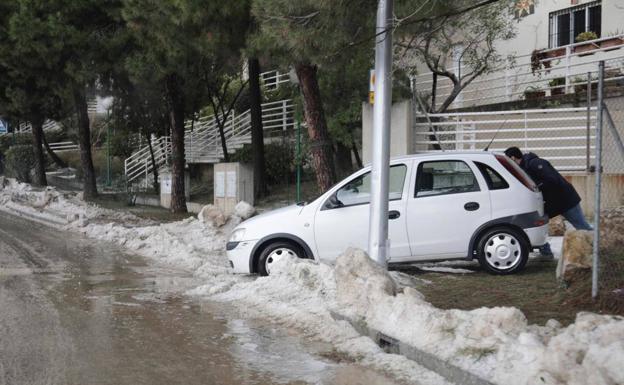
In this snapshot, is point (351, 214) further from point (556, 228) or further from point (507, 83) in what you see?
point (507, 83)

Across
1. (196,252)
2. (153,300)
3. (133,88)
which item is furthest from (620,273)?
(133,88)

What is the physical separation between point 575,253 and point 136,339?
462cm

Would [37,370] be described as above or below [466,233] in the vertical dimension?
below

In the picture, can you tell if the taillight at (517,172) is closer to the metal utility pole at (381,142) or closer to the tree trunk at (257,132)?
the metal utility pole at (381,142)

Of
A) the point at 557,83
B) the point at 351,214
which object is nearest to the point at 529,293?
the point at 351,214

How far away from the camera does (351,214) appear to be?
925 cm

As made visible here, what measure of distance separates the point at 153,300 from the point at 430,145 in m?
7.62

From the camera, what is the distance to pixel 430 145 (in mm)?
14492

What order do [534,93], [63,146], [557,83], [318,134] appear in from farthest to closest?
[63,146], [557,83], [534,93], [318,134]

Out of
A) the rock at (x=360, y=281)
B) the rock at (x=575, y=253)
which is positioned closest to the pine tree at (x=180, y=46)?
the rock at (x=360, y=281)

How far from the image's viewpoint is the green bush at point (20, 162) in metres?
33.1

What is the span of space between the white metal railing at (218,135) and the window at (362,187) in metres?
12.9

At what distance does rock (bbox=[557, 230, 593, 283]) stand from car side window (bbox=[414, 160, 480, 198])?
1.74 meters

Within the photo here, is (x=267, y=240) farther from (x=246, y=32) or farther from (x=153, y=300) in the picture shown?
(x=246, y=32)
